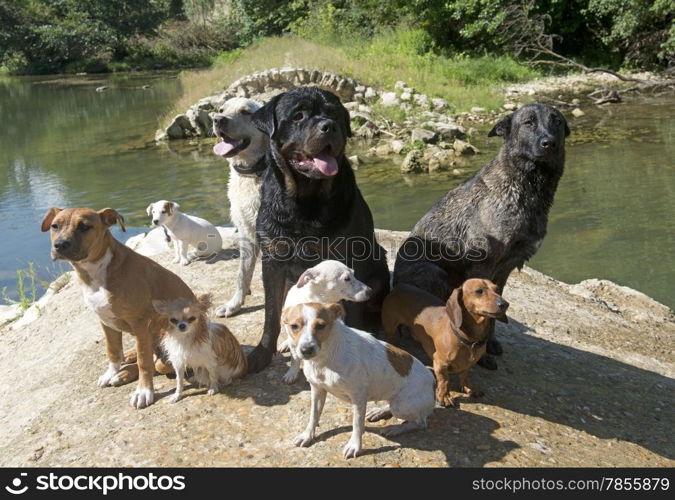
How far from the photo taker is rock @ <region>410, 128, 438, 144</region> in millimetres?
18109

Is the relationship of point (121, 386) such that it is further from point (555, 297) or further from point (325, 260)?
point (555, 297)

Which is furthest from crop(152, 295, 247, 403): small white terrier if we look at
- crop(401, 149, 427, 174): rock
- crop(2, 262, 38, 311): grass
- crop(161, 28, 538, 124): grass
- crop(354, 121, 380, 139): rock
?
crop(161, 28, 538, 124): grass

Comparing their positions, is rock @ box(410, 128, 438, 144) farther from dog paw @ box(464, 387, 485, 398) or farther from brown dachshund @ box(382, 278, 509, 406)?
dog paw @ box(464, 387, 485, 398)

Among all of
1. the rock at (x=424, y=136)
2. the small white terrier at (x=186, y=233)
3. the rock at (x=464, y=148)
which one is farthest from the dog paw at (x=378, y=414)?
the rock at (x=424, y=136)

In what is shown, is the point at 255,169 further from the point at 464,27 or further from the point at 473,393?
the point at 464,27

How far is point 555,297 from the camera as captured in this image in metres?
7.43

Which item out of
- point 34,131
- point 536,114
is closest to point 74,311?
point 536,114

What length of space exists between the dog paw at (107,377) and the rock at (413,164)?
12.2 meters

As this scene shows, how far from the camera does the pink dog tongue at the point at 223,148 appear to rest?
561 centimetres

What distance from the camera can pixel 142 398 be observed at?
174 inches

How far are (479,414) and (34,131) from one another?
27.0 metres

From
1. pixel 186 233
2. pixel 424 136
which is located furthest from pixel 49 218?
pixel 424 136

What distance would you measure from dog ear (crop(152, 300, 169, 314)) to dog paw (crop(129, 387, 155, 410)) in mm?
663

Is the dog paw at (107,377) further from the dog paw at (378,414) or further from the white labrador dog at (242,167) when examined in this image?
the dog paw at (378,414)
